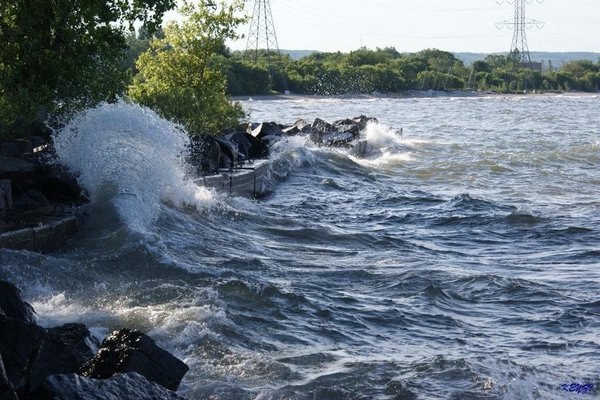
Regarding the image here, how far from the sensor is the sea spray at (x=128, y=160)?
17.5 m

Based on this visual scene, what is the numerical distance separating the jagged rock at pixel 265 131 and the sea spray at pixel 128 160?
992cm

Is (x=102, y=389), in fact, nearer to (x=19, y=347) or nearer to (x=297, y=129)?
(x=19, y=347)

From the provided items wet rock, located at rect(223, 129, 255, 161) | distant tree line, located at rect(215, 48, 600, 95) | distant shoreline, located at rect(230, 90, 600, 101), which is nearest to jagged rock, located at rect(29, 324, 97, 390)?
wet rock, located at rect(223, 129, 255, 161)

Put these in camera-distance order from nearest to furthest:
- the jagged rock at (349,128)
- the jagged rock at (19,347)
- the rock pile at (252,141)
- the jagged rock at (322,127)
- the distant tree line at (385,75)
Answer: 1. the jagged rock at (19,347)
2. the rock pile at (252,141)
3. the jagged rock at (322,127)
4. the jagged rock at (349,128)
5. the distant tree line at (385,75)

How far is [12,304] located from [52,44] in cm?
1010

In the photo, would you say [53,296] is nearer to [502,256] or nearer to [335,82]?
[502,256]

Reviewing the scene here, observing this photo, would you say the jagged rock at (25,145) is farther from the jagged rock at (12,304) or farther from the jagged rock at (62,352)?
the jagged rock at (62,352)

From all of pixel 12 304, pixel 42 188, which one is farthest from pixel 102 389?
pixel 42 188

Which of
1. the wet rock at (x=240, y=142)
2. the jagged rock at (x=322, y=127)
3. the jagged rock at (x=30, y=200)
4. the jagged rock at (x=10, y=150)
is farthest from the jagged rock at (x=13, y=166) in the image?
the jagged rock at (x=322, y=127)

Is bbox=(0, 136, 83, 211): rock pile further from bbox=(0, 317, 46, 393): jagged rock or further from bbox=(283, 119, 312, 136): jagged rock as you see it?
bbox=(283, 119, 312, 136): jagged rock

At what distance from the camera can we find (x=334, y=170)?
101 feet

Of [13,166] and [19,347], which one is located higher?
[13,166]

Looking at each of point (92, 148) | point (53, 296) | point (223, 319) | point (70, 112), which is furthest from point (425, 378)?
point (70, 112)

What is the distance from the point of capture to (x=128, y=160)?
61.5ft
